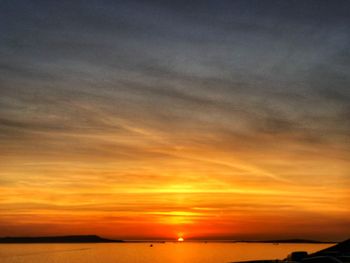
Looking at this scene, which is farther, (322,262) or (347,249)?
(347,249)

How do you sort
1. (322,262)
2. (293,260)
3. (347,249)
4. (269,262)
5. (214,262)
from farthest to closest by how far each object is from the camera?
(214,262)
(347,249)
(269,262)
(293,260)
(322,262)

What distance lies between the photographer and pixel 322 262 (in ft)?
138

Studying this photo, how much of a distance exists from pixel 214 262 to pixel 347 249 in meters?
131

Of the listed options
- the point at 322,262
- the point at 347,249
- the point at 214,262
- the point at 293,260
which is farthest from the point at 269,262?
the point at 214,262

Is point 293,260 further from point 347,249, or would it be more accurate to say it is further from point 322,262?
point 347,249

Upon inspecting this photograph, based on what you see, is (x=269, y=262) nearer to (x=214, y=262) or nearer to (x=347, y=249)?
(x=347, y=249)

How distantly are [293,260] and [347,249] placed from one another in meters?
16.9

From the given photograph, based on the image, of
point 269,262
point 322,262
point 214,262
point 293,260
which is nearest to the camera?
point 322,262

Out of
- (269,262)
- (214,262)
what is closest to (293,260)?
(269,262)

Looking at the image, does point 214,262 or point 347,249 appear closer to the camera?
point 347,249

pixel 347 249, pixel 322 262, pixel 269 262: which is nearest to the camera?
pixel 322 262

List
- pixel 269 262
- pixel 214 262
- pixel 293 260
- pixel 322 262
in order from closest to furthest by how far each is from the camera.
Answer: pixel 322 262
pixel 293 260
pixel 269 262
pixel 214 262

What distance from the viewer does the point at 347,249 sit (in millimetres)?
66062

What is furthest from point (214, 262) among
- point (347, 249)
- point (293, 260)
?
point (293, 260)
